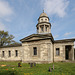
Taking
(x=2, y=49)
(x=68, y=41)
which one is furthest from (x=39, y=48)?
(x=2, y=49)

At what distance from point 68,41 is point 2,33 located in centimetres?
3460

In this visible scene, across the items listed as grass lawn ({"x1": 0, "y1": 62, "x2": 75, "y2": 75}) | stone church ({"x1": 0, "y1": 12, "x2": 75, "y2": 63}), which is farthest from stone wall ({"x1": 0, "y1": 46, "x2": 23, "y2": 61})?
grass lawn ({"x1": 0, "y1": 62, "x2": 75, "y2": 75})

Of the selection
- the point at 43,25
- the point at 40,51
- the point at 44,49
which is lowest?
the point at 40,51

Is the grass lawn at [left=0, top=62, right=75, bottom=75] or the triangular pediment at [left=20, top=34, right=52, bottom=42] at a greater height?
the triangular pediment at [left=20, top=34, right=52, bottom=42]

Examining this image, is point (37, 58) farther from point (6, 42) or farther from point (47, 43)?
point (6, 42)

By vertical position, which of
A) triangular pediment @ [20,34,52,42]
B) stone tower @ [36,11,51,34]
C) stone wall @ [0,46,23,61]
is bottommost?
stone wall @ [0,46,23,61]

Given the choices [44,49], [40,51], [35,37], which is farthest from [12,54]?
[44,49]

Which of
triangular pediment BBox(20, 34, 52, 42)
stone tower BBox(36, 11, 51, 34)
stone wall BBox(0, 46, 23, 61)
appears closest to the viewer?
triangular pediment BBox(20, 34, 52, 42)

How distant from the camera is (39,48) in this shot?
50.3ft

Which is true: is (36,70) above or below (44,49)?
below

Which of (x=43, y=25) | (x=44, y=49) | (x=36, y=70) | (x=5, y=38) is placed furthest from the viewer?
(x=5, y=38)

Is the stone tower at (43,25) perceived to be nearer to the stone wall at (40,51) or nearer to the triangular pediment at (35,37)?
the triangular pediment at (35,37)

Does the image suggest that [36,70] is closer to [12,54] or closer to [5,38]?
[12,54]

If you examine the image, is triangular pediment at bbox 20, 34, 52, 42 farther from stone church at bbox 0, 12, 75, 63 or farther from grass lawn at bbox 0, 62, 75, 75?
grass lawn at bbox 0, 62, 75, 75
